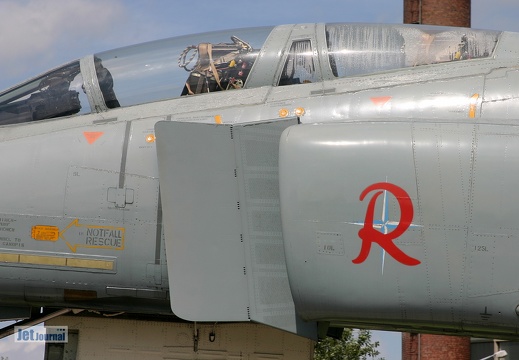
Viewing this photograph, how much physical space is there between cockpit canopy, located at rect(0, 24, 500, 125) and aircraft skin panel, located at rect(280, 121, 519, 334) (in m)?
1.28

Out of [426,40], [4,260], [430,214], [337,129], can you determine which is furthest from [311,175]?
[4,260]

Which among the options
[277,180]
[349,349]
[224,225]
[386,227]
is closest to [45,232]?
[224,225]

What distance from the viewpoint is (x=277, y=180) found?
8680 mm

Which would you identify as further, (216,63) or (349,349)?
(349,349)

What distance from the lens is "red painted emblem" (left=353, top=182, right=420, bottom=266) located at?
26.5 feet

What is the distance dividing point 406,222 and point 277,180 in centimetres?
127

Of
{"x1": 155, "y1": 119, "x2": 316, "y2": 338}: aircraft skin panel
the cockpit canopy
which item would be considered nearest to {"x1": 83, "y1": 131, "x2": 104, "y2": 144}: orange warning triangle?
the cockpit canopy

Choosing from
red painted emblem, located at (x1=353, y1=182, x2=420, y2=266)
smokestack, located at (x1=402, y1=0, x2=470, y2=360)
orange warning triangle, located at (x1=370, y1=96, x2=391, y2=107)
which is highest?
smokestack, located at (x1=402, y1=0, x2=470, y2=360)

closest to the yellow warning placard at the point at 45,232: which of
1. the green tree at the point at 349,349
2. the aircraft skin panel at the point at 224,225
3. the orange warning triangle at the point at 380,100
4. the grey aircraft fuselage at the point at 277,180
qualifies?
the grey aircraft fuselage at the point at 277,180

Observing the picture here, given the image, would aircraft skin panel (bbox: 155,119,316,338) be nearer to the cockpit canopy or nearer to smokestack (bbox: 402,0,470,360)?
the cockpit canopy

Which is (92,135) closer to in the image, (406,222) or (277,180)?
(277,180)

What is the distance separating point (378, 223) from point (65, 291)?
3.08 metres

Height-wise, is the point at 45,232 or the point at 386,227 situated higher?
the point at 45,232

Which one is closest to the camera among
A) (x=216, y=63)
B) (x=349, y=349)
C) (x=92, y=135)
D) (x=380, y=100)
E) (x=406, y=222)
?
(x=406, y=222)
